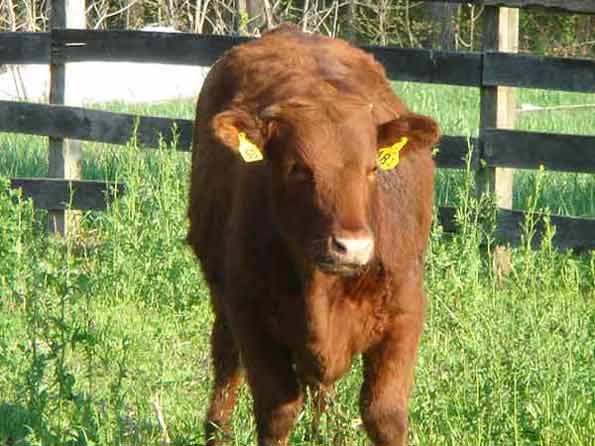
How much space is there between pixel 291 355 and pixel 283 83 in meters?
1.02

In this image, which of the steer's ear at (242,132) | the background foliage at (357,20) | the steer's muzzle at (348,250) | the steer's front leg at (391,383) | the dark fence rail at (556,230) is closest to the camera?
the steer's muzzle at (348,250)

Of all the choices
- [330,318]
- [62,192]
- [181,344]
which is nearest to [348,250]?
[330,318]

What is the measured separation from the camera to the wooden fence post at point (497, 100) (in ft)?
28.5

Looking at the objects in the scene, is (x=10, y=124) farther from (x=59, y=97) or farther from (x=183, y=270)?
(x=183, y=270)

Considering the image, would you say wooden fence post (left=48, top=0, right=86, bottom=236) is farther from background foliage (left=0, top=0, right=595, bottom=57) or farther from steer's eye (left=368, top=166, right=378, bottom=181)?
background foliage (left=0, top=0, right=595, bottom=57)

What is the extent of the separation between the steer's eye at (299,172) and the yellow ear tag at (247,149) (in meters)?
0.14

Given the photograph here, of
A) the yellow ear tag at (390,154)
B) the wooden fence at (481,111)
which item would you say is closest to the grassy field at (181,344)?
the wooden fence at (481,111)

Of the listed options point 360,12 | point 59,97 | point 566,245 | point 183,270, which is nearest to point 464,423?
point 183,270

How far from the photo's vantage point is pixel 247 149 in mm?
4777

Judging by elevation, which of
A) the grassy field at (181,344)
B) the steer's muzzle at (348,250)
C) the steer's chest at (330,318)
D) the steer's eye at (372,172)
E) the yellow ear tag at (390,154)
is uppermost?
the yellow ear tag at (390,154)

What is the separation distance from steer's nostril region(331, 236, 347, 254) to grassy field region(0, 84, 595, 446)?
2.82 feet

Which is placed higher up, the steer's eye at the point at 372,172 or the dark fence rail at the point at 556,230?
the steer's eye at the point at 372,172

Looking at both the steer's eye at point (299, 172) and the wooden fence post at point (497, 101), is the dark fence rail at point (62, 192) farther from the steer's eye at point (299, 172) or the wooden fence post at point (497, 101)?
the steer's eye at point (299, 172)

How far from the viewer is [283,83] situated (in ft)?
17.2
